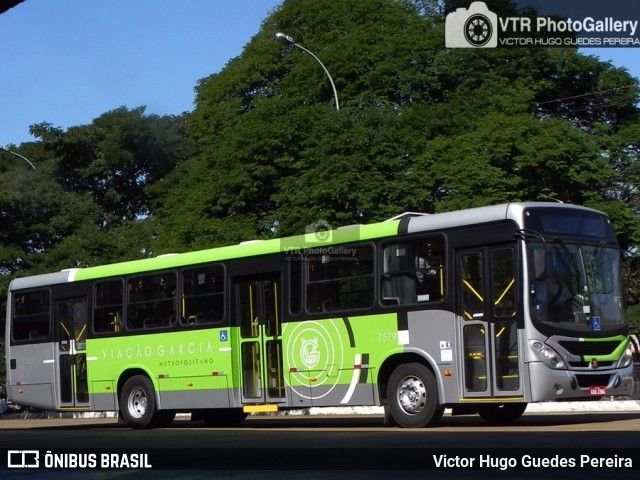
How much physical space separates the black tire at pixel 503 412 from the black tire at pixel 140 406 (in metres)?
6.50

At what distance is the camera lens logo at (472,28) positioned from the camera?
40.6 m

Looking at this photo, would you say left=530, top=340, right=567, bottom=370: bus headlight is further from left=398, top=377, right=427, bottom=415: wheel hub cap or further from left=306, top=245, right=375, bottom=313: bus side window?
left=306, top=245, right=375, bottom=313: bus side window

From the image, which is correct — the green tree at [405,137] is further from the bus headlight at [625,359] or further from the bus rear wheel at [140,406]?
the bus headlight at [625,359]

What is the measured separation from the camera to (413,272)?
18.7 meters

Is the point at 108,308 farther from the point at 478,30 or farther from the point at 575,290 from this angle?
the point at 478,30

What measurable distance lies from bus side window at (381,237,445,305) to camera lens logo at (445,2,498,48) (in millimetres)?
22623

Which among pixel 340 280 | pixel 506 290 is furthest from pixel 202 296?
pixel 506 290

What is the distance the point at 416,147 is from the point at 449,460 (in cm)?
2584

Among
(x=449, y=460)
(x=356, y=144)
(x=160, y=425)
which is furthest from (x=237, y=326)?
(x=356, y=144)

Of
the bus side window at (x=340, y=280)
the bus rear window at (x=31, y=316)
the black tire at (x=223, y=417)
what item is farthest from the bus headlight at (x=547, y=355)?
the bus rear window at (x=31, y=316)

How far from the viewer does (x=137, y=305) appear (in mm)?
23234

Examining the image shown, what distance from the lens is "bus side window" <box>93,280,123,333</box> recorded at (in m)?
23.6

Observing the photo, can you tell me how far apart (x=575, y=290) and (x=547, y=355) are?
48.8 inches

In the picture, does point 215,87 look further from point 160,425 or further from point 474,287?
point 474,287
